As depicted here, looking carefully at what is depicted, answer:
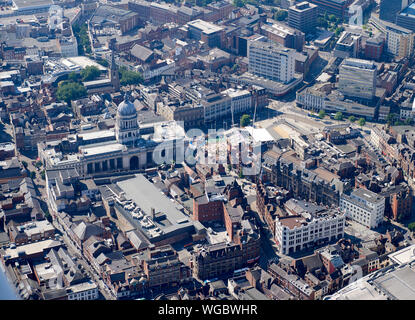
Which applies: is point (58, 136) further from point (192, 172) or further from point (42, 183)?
point (192, 172)

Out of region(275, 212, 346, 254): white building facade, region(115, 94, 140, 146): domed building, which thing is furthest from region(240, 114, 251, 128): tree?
region(275, 212, 346, 254): white building facade

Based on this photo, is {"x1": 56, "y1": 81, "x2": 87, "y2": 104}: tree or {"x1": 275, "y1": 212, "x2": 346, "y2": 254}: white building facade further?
{"x1": 56, "y1": 81, "x2": 87, "y2": 104}: tree

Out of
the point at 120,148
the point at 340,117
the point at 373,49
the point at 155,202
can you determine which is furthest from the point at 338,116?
the point at 155,202

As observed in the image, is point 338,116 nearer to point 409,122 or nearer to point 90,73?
point 409,122

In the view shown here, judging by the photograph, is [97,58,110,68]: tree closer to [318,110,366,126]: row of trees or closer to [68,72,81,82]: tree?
[68,72,81,82]: tree

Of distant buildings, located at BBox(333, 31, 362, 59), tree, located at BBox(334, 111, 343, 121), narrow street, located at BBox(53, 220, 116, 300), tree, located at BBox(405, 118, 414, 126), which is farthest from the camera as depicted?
distant buildings, located at BBox(333, 31, 362, 59)

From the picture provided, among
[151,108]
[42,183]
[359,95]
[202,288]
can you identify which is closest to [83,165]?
[42,183]

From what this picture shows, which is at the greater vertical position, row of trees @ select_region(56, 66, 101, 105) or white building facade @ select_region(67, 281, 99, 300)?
row of trees @ select_region(56, 66, 101, 105)
